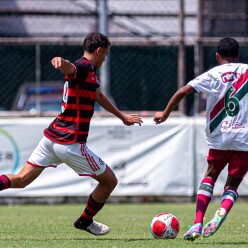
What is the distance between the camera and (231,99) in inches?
310

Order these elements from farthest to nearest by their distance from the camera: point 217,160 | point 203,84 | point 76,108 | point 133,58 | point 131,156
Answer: point 133,58 → point 131,156 → point 76,108 → point 217,160 → point 203,84

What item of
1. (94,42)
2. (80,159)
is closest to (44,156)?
(80,159)

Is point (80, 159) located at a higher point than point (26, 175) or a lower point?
higher

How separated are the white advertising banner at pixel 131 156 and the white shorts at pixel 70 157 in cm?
547

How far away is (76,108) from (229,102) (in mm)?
1431

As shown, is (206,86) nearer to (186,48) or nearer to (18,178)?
(18,178)

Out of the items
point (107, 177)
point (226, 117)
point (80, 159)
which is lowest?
point (107, 177)

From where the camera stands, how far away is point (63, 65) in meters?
7.56

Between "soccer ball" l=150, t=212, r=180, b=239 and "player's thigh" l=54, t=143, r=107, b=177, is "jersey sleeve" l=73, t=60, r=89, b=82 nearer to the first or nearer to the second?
"player's thigh" l=54, t=143, r=107, b=177

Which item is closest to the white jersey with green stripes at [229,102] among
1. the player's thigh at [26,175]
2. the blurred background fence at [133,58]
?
the player's thigh at [26,175]

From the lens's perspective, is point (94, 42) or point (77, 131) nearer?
point (77, 131)

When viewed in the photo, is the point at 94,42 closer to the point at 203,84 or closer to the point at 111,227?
the point at 203,84

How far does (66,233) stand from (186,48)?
22.7 feet

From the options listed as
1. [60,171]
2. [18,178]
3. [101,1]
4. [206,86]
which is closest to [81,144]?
[18,178]
